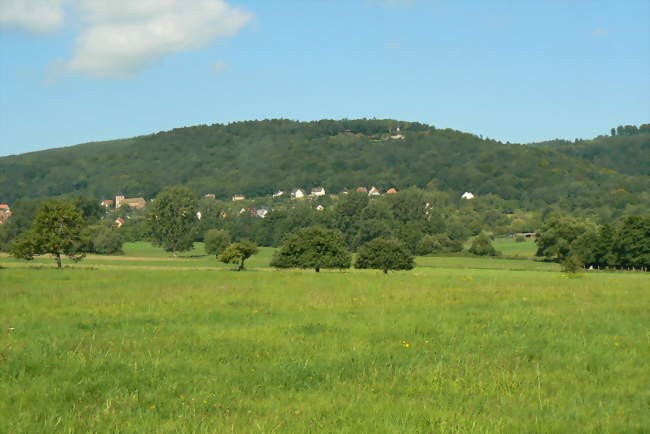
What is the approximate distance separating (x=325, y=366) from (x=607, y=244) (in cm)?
8826

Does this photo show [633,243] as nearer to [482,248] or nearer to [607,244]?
[607,244]

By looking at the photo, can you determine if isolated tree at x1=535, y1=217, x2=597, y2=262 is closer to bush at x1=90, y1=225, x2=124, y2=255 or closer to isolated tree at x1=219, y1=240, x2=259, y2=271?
isolated tree at x1=219, y1=240, x2=259, y2=271

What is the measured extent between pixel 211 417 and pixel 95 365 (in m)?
3.51

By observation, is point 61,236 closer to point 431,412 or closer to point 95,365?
point 95,365

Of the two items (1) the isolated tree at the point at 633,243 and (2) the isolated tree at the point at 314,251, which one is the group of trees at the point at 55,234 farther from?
(1) the isolated tree at the point at 633,243

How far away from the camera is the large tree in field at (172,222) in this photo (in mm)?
132625

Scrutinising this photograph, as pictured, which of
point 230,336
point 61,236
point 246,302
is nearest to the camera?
point 230,336

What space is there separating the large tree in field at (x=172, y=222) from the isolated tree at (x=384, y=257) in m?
72.1

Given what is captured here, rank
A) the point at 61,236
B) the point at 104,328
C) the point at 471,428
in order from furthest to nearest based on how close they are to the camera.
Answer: the point at 61,236 < the point at 104,328 < the point at 471,428

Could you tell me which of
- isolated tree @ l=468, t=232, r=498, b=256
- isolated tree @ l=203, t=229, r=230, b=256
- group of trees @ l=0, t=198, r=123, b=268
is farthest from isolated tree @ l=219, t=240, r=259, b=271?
isolated tree @ l=468, t=232, r=498, b=256

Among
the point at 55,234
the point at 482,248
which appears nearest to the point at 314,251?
the point at 55,234

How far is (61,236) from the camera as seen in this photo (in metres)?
64.4

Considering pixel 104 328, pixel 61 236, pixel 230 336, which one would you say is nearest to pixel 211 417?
pixel 230 336

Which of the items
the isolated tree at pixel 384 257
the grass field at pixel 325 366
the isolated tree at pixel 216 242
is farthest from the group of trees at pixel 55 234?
the isolated tree at pixel 216 242
